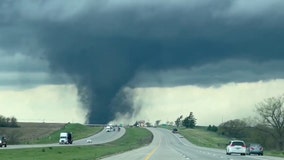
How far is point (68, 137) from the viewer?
126 meters

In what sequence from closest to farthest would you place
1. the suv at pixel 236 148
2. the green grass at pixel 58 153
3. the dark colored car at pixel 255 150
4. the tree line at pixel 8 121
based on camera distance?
the green grass at pixel 58 153
the suv at pixel 236 148
the dark colored car at pixel 255 150
the tree line at pixel 8 121

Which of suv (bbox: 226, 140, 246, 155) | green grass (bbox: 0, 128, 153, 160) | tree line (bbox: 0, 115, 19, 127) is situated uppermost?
tree line (bbox: 0, 115, 19, 127)

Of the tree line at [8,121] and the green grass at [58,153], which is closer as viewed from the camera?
the green grass at [58,153]

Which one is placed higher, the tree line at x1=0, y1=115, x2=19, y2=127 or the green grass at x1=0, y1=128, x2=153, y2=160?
the tree line at x1=0, y1=115, x2=19, y2=127

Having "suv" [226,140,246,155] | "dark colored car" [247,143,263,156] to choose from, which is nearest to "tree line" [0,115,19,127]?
"dark colored car" [247,143,263,156]

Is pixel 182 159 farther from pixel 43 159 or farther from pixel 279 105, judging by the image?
pixel 279 105

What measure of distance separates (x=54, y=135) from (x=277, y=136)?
61.7m

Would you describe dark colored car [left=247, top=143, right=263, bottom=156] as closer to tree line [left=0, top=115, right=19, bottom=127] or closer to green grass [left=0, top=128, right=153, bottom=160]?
green grass [left=0, top=128, right=153, bottom=160]

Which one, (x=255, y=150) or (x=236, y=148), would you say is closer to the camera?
(x=236, y=148)

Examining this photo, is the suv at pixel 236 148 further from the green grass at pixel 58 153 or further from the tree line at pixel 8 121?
the tree line at pixel 8 121

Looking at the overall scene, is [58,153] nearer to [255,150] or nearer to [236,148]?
[236,148]

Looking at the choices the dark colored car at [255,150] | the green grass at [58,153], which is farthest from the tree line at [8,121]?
the dark colored car at [255,150]

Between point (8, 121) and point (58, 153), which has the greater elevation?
point (8, 121)

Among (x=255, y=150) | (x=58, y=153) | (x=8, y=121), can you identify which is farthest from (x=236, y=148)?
(x=8, y=121)
